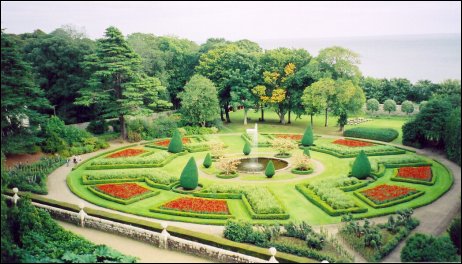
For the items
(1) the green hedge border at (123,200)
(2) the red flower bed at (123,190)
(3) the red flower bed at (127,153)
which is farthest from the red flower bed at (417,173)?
(3) the red flower bed at (127,153)

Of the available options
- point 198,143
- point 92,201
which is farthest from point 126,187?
point 198,143

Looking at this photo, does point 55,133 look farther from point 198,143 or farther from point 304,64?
point 304,64

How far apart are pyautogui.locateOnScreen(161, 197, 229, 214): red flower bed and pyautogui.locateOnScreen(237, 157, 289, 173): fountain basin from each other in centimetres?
794

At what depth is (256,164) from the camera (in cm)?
3600

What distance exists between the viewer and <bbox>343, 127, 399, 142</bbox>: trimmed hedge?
146 feet

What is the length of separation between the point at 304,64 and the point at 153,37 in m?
37.4

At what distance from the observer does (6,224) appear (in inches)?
813

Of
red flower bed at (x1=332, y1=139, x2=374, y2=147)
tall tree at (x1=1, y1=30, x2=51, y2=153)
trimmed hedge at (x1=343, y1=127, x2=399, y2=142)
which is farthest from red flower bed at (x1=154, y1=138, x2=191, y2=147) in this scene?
trimmed hedge at (x1=343, y1=127, x2=399, y2=142)

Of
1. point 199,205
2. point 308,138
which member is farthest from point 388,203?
point 308,138

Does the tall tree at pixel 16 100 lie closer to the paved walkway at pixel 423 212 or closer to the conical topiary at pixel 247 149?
the paved walkway at pixel 423 212

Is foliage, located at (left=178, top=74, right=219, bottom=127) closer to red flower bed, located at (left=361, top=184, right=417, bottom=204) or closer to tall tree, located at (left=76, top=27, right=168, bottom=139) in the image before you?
tall tree, located at (left=76, top=27, right=168, bottom=139)

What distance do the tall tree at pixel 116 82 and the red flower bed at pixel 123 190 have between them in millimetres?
16480

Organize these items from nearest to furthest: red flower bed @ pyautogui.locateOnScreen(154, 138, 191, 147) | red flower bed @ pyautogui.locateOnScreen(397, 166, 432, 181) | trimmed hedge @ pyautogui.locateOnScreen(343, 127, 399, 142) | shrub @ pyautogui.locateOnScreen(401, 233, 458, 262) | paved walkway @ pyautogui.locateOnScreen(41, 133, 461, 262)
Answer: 1. shrub @ pyautogui.locateOnScreen(401, 233, 458, 262)
2. paved walkway @ pyautogui.locateOnScreen(41, 133, 461, 262)
3. red flower bed @ pyautogui.locateOnScreen(397, 166, 432, 181)
4. red flower bed @ pyautogui.locateOnScreen(154, 138, 191, 147)
5. trimmed hedge @ pyautogui.locateOnScreen(343, 127, 399, 142)

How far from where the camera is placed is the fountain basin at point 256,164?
34344 mm
